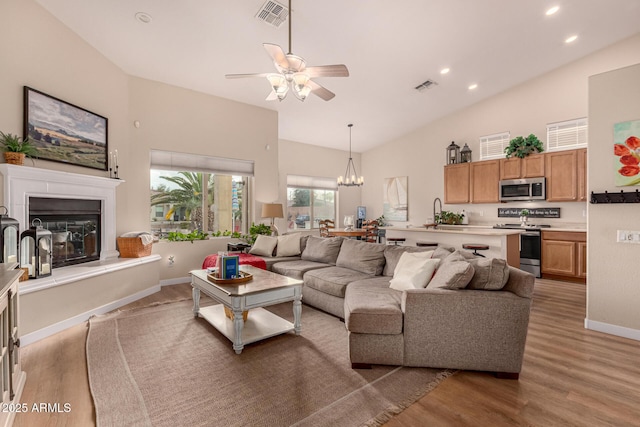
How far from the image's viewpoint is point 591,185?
321 cm

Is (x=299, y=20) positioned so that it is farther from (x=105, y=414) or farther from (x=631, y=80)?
(x=105, y=414)

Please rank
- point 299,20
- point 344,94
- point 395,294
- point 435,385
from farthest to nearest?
A: point 344,94, point 299,20, point 395,294, point 435,385

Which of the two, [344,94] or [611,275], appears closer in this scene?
[611,275]

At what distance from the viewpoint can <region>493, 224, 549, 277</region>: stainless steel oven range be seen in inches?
215

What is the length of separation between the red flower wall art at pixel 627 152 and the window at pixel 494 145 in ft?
11.6

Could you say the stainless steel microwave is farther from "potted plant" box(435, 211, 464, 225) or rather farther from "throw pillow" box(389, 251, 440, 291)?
"throw pillow" box(389, 251, 440, 291)

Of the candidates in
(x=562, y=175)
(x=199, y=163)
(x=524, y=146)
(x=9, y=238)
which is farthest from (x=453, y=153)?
(x=9, y=238)

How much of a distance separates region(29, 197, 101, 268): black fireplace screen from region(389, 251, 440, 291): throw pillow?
3.80 metres

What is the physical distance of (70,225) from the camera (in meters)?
3.69

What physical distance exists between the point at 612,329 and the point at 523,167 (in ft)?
12.0

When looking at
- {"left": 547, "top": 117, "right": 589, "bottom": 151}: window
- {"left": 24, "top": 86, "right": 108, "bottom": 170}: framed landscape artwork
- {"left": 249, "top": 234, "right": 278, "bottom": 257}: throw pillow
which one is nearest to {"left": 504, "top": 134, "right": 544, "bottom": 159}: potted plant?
{"left": 547, "top": 117, "right": 589, "bottom": 151}: window

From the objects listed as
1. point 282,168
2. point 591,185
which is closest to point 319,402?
point 591,185

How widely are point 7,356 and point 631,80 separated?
541cm

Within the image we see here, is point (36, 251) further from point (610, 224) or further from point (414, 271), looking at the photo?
point (610, 224)
